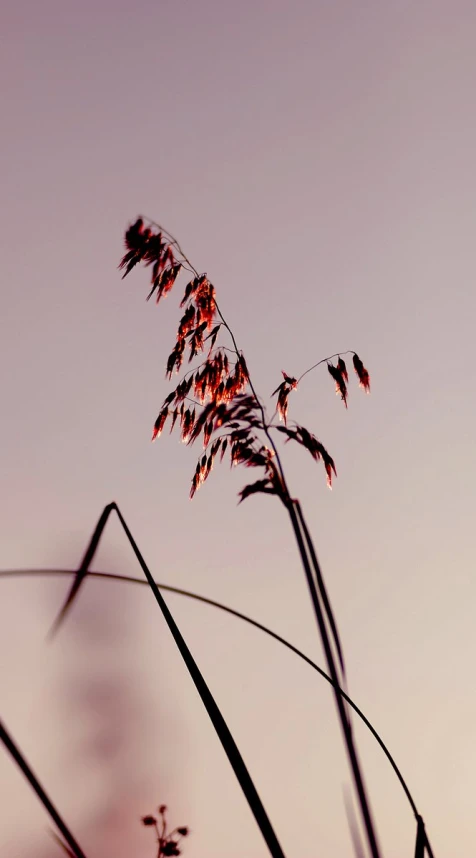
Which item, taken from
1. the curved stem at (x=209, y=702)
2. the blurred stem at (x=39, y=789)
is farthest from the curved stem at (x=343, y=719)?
the blurred stem at (x=39, y=789)

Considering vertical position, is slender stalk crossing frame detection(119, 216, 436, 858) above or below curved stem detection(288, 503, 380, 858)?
above

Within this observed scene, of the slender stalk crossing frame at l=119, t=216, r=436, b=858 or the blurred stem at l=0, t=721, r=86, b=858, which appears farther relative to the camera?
the slender stalk crossing frame at l=119, t=216, r=436, b=858

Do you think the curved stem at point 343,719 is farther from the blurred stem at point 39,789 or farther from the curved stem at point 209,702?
the blurred stem at point 39,789

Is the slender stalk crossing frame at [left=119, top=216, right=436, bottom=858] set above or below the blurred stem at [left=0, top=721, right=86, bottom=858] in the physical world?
above

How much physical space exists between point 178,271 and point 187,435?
1.43 feet

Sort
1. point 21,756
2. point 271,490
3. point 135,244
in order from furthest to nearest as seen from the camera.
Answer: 1. point 135,244
2. point 271,490
3. point 21,756

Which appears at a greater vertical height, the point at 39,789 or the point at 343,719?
the point at 343,719

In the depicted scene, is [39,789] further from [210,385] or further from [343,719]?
[210,385]

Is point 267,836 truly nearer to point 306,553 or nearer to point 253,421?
point 306,553

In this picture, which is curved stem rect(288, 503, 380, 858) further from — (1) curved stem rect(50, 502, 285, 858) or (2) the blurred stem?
(2) the blurred stem

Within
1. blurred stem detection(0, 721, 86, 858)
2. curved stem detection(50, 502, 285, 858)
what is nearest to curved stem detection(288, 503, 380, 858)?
curved stem detection(50, 502, 285, 858)

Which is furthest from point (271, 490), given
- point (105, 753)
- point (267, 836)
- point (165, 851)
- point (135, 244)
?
point (165, 851)

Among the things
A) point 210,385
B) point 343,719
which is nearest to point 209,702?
point 343,719

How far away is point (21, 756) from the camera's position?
2.18 ft
